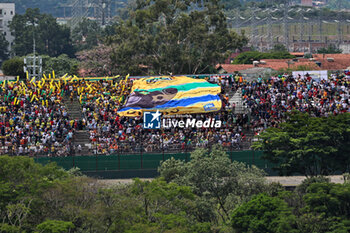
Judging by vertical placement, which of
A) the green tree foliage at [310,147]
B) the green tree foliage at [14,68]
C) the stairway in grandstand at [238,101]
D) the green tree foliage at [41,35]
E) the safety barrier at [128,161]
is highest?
the green tree foliage at [41,35]

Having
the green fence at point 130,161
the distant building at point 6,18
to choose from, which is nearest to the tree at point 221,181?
the green fence at point 130,161

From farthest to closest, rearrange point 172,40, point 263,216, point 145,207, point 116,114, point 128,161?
point 172,40 < point 116,114 < point 128,161 < point 145,207 < point 263,216

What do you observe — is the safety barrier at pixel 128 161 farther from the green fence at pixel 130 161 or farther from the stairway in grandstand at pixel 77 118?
the stairway in grandstand at pixel 77 118

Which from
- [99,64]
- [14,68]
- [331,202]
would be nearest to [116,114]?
[331,202]

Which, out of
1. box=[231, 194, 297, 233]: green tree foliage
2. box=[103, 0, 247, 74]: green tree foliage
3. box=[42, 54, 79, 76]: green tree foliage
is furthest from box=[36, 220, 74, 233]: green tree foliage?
box=[42, 54, 79, 76]: green tree foliage

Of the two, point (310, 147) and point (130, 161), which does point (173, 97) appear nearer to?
point (130, 161)
